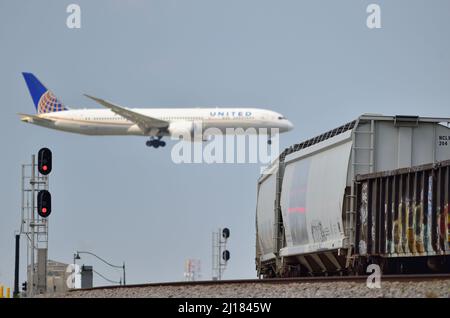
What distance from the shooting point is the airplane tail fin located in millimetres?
82875

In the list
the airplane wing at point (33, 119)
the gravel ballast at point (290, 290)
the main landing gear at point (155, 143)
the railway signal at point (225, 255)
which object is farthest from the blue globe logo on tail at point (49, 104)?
the gravel ballast at point (290, 290)

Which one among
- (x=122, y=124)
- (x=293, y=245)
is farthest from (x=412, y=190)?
(x=122, y=124)

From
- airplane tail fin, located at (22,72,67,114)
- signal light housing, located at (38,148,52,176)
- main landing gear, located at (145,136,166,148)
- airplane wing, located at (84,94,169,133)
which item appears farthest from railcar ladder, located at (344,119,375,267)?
airplane tail fin, located at (22,72,67,114)

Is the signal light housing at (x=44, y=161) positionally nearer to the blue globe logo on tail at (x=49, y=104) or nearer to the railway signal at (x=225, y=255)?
the railway signal at (x=225, y=255)

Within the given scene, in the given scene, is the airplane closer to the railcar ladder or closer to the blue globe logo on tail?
the blue globe logo on tail

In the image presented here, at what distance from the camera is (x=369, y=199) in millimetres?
25281

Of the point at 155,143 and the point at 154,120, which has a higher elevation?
the point at 154,120

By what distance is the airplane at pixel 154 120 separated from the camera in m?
66.7

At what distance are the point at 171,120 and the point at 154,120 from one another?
4.33 feet

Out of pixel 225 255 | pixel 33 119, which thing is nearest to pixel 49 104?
pixel 33 119

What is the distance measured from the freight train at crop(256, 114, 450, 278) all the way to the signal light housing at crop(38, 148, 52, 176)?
6856 millimetres

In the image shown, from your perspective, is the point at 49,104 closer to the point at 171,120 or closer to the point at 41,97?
the point at 41,97

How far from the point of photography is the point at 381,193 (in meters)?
24.8
